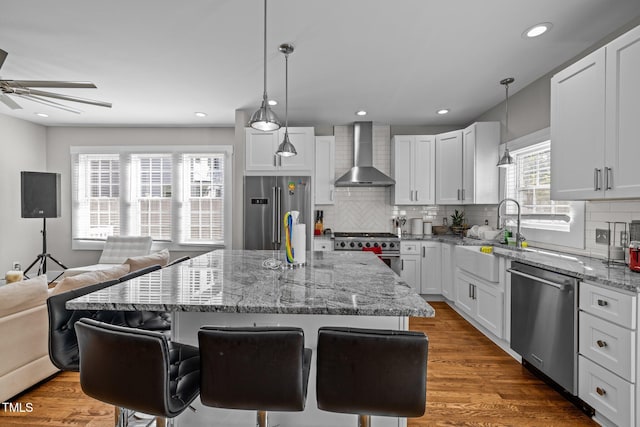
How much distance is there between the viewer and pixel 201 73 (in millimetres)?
3178

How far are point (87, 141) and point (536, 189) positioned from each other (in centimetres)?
660

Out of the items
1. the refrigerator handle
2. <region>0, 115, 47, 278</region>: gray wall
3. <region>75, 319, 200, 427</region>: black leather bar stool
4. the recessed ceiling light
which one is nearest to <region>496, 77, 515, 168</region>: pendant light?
the recessed ceiling light

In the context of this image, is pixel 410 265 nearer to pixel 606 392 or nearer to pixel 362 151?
pixel 362 151

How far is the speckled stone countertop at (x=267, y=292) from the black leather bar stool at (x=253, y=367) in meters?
0.16

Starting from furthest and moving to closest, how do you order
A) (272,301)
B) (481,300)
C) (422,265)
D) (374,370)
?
(422,265), (481,300), (272,301), (374,370)

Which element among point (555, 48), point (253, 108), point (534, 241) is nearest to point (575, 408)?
point (534, 241)

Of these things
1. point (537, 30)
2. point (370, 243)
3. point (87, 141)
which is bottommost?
point (370, 243)

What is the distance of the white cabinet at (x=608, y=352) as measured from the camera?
64.3 inches

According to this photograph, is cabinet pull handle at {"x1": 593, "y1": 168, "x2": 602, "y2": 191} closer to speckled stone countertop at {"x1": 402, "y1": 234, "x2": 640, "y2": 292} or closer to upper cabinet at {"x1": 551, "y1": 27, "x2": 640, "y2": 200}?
upper cabinet at {"x1": 551, "y1": 27, "x2": 640, "y2": 200}

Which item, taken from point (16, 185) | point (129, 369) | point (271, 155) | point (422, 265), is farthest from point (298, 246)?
point (16, 185)

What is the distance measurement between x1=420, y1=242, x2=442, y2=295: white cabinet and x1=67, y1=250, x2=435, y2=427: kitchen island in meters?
2.52

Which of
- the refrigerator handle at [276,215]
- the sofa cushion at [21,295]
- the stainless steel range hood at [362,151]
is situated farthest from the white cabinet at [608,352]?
the sofa cushion at [21,295]

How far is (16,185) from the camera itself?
15.6 ft

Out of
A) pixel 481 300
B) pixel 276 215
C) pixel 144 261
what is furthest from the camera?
pixel 276 215
